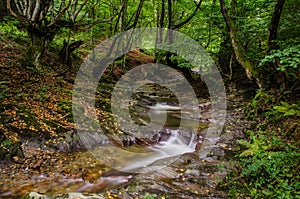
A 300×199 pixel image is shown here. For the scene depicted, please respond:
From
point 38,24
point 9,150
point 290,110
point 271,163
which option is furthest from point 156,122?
point 38,24

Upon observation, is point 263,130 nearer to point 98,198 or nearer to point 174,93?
point 98,198

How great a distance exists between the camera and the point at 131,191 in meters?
3.94

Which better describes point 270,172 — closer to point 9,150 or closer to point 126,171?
point 126,171

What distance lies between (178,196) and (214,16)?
323 inches

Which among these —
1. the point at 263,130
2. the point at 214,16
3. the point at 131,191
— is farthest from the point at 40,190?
the point at 214,16

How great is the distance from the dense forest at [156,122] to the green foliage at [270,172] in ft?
0.06

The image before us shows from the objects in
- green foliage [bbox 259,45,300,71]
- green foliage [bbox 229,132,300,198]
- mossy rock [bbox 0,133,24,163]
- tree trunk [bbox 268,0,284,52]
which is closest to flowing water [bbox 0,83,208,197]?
mossy rock [bbox 0,133,24,163]

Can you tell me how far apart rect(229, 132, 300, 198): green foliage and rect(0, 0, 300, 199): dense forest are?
0.02 meters

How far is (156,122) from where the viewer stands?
8.27m

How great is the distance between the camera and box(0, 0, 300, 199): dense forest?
13.7 feet

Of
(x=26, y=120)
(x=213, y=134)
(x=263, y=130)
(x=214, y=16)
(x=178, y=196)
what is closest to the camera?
(x=178, y=196)

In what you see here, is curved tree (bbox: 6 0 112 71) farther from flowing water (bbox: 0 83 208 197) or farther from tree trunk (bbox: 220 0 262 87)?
tree trunk (bbox: 220 0 262 87)

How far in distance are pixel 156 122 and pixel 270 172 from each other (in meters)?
4.64

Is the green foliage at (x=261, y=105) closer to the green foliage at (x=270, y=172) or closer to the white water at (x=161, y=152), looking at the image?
the white water at (x=161, y=152)
